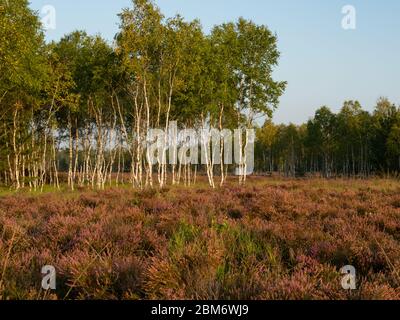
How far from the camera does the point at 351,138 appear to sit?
6975 cm

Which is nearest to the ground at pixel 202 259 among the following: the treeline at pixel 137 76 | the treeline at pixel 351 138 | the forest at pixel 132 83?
the forest at pixel 132 83

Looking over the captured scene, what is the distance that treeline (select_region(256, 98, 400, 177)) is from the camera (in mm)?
56125

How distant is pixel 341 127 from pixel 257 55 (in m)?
35.3

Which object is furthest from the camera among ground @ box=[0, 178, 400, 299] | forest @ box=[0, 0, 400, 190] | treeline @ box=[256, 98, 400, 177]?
treeline @ box=[256, 98, 400, 177]

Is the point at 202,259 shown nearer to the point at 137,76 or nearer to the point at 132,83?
the point at 137,76

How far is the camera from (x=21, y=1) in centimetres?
3031

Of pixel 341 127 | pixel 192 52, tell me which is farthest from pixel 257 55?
pixel 341 127

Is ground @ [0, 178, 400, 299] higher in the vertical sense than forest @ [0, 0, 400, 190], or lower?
lower

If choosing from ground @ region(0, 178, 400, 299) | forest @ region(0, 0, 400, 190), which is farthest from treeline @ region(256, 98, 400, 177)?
ground @ region(0, 178, 400, 299)

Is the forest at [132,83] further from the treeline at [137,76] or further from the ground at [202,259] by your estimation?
the ground at [202,259]

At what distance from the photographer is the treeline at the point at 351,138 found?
56.1 metres

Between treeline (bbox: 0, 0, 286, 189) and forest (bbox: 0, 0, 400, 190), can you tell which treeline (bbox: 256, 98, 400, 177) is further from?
treeline (bbox: 0, 0, 286, 189)
